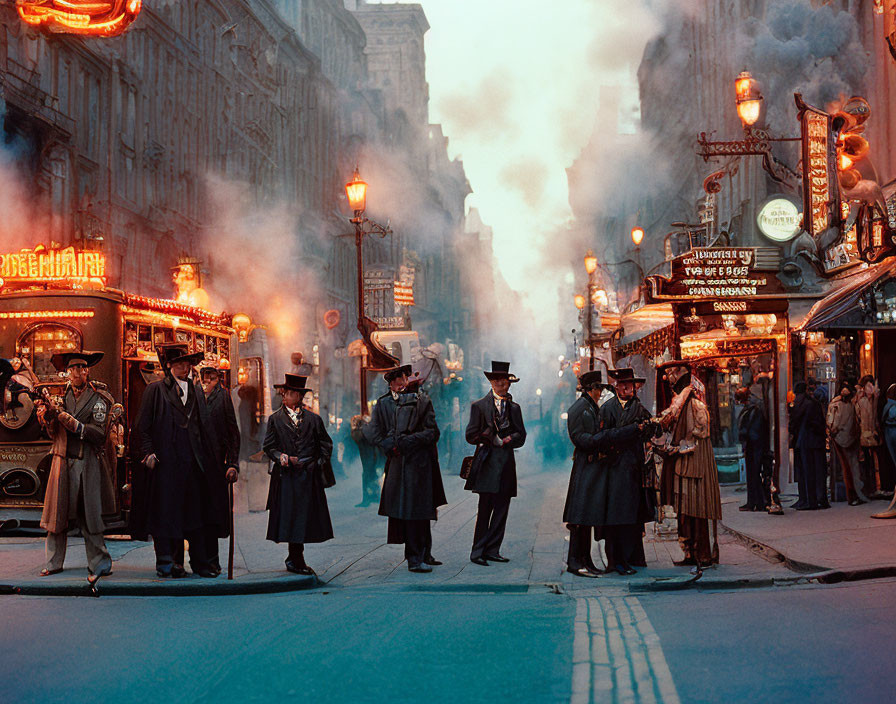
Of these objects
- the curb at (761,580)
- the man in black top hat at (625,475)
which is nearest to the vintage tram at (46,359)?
the man in black top hat at (625,475)

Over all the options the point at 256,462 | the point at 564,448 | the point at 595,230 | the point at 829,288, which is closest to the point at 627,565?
the point at 256,462

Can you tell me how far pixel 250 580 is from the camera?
8.88 meters

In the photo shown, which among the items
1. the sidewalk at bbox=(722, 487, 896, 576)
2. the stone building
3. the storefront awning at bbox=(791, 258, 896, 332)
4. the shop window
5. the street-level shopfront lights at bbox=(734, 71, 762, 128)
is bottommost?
the sidewalk at bbox=(722, 487, 896, 576)

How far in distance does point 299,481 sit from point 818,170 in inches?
479

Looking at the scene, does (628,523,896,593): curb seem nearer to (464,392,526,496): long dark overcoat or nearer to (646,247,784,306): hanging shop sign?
(464,392,526,496): long dark overcoat

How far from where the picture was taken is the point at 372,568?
10.2 m

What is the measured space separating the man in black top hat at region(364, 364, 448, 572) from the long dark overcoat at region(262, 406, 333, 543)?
0.59 meters

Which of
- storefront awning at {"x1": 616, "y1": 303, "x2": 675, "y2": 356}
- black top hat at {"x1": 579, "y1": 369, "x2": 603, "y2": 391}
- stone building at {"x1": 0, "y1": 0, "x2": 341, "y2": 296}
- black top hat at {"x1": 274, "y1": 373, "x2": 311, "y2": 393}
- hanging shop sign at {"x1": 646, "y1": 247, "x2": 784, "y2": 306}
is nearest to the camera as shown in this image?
black top hat at {"x1": 579, "y1": 369, "x2": 603, "y2": 391}

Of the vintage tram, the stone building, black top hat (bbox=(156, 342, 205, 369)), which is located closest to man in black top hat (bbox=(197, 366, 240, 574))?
black top hat (bbox=(156, 342, 205, 369))

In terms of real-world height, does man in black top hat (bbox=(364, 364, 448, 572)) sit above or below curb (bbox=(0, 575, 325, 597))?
above

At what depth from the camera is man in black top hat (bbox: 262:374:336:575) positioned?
932 cm

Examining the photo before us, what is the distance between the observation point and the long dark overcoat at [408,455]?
9.93 meters

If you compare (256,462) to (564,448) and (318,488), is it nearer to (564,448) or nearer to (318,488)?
(318,488)

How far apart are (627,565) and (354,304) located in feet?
138
